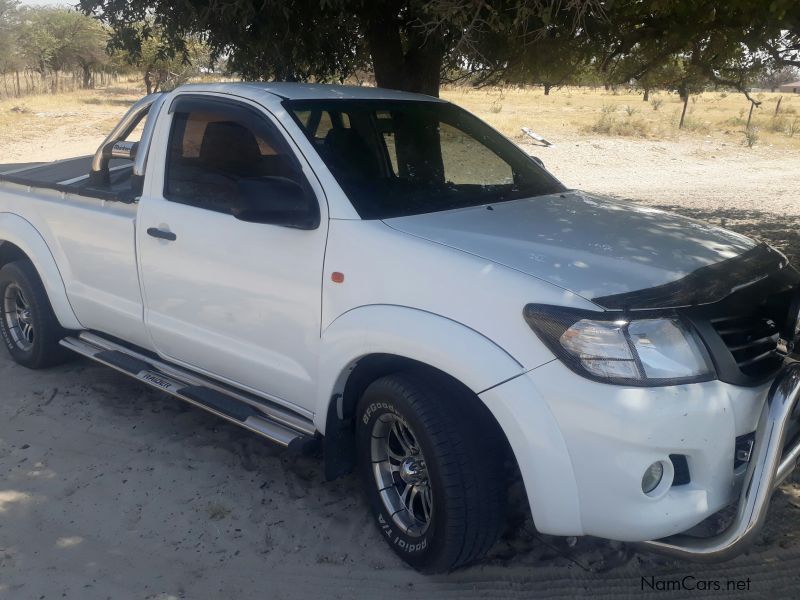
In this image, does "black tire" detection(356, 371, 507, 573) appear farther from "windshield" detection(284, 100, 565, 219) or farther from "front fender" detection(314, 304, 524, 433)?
"windshield" detection(284, 100, 565, 219)

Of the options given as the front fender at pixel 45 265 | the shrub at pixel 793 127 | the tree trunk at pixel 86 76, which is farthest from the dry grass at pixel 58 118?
the shrub at pixel 793 127

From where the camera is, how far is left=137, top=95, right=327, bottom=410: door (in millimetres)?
3625

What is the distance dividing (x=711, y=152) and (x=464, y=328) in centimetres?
2408

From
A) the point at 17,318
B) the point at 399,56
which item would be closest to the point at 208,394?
the point at 17,318

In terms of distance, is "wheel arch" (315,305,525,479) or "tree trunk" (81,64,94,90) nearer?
"wheel arch" (315,305,525,479)

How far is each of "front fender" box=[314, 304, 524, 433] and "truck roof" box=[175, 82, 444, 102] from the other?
1.36 metres

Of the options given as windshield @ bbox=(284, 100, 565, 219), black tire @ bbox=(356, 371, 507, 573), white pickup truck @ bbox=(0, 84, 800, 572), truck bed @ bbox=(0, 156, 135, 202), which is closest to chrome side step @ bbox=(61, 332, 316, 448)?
white pickup truck @ bbox=(0, 84, 800, 572)

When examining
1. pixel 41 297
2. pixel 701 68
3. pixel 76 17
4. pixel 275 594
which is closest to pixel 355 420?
pixel 275 594

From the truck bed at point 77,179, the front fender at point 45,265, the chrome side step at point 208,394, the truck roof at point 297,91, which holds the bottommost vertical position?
the chrome side step at point 208,394

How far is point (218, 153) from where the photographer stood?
429 cm

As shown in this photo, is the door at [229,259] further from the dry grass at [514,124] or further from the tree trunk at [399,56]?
the dry grass at [514,124]

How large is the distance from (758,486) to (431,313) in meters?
1.27

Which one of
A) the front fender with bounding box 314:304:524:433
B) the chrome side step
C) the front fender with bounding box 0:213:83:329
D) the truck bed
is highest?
the truck bed

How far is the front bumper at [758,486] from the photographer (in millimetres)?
2652
